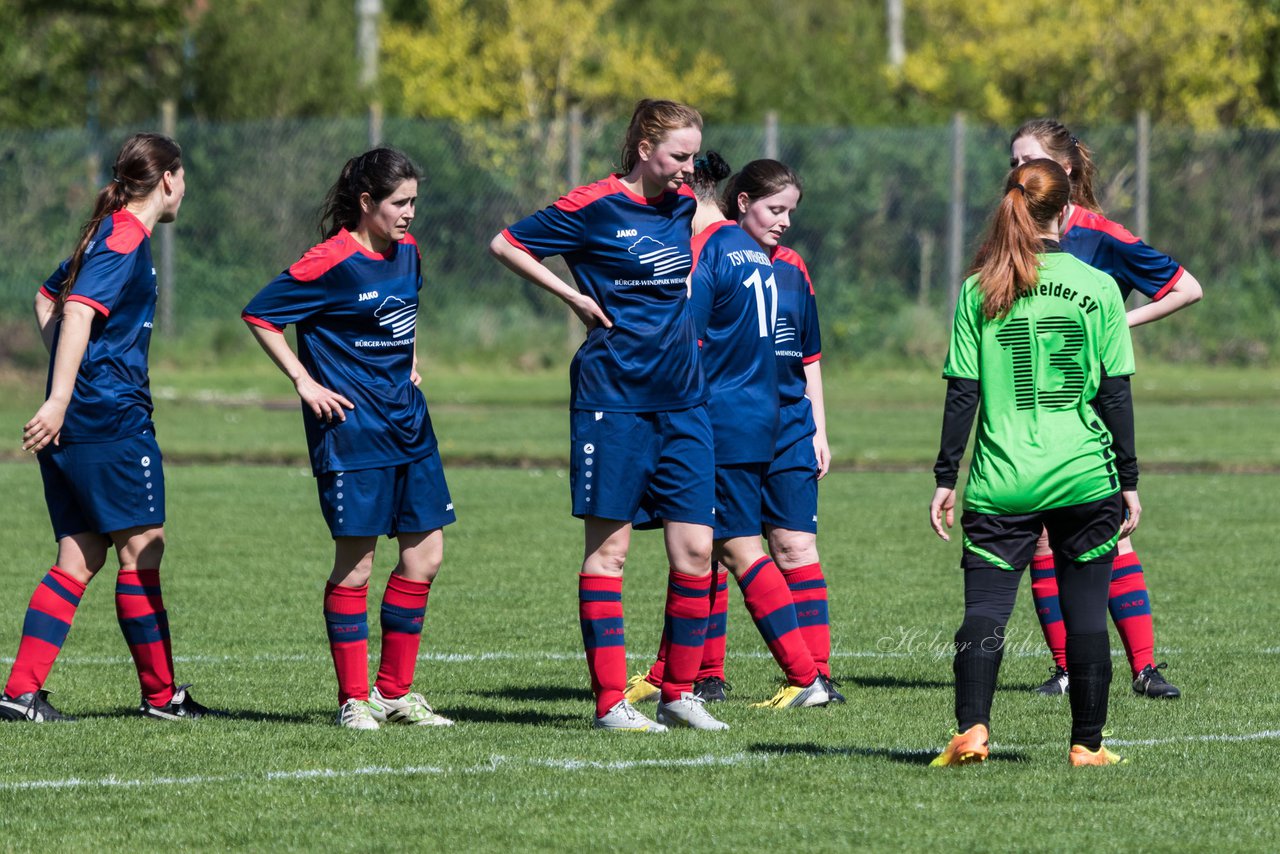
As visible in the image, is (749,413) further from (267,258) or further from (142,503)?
(267,258)

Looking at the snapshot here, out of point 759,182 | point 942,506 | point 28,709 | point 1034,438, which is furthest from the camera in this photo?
point 759,182

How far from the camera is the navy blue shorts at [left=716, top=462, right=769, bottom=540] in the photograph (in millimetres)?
7242

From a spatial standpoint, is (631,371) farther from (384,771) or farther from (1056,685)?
(1056,685)

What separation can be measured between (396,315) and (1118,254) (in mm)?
2753

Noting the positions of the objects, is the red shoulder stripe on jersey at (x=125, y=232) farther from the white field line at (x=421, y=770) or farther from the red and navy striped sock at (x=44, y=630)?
the white field line at (x=421, y=770)

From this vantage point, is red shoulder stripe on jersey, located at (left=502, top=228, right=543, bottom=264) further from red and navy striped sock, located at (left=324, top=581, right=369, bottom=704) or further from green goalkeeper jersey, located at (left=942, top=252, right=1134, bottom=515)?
green goalkeeper jersey, located at (left=942, top=252, right=1134, bottom=515)

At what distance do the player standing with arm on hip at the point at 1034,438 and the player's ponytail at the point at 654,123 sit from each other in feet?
3.78

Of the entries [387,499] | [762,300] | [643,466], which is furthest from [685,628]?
[762,300]

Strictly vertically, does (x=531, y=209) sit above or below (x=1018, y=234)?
above

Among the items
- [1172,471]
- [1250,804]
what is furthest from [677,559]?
[1172,471]

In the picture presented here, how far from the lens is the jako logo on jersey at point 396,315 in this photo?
266 inches

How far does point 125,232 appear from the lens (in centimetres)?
689

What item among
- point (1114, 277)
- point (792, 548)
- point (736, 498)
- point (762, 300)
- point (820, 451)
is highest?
point (1114, 277)

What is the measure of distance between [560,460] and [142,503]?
10405 mm
